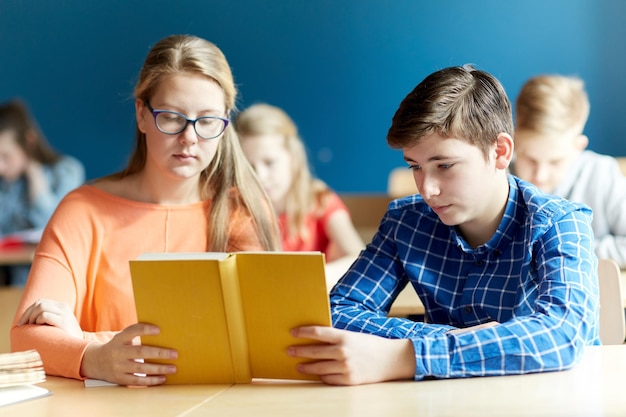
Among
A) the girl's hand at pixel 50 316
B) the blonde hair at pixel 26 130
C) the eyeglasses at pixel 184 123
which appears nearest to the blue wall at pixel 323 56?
the blonde hair at pixel 26 130

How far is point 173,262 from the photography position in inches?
53.8

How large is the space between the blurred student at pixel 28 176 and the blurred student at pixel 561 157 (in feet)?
10.3

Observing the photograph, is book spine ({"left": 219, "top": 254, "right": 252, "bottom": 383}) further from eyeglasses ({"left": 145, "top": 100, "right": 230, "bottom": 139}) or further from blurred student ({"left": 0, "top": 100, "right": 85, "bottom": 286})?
blurred student ({"left": 0, "top": 100, "right": 85, "bottom": 286})

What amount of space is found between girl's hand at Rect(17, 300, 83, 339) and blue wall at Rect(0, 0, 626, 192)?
130 inches

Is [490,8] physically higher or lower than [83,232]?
higher

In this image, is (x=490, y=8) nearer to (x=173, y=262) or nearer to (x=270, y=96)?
(x=270, y=96)

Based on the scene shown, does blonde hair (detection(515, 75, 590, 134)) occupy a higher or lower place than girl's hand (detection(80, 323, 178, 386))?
higher

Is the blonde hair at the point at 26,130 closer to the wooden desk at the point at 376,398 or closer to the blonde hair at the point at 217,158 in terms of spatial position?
the blonde hair at the point at 217,158

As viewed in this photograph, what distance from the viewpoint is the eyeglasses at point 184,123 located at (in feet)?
6.10

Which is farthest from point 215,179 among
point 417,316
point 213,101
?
point 417,316

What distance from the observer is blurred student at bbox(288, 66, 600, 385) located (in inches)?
53.8

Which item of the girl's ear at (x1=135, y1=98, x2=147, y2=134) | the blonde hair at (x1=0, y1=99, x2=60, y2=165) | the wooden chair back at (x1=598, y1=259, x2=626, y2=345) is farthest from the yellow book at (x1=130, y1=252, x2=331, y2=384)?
the blonde hair at (x1=0, y1=99, x2=60, y2=165)

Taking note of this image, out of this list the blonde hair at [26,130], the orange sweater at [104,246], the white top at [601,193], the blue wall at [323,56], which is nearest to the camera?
the orange sweater at [104,246]

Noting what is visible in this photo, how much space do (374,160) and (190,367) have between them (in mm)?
3931
